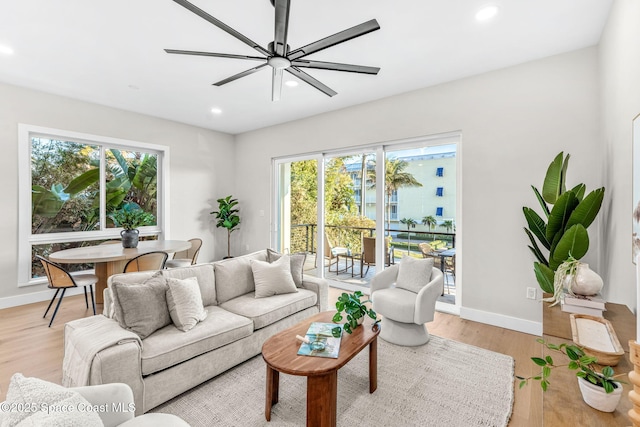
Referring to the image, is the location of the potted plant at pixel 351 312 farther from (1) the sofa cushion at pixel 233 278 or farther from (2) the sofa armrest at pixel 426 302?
(1) the sofa cushion at pixel 233 278

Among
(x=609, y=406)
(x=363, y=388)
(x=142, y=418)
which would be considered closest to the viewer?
(x=609, y=406)

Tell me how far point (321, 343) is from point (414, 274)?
1506 millimetres

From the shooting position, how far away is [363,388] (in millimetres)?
2139

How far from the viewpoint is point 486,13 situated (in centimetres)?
233

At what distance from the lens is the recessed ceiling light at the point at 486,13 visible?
227cm

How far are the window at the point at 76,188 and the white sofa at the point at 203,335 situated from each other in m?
2.95

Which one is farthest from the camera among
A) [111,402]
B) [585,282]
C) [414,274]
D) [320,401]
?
[414,274]

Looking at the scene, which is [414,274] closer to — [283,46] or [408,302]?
[408,302]

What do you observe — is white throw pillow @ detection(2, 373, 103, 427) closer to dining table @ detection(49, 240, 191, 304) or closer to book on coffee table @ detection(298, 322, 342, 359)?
book on coffee table @ detection(298, 322, 342, 359)

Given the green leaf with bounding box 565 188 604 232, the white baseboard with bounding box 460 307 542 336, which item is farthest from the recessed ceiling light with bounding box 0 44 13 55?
the white baseboard with bounding box 460 307 542 336

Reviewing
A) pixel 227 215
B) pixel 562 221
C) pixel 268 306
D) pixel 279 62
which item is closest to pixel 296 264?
pixel 268 306

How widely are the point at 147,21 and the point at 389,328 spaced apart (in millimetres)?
3541

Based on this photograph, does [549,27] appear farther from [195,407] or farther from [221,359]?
[195,407]

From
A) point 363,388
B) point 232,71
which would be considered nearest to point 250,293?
point 363,388
